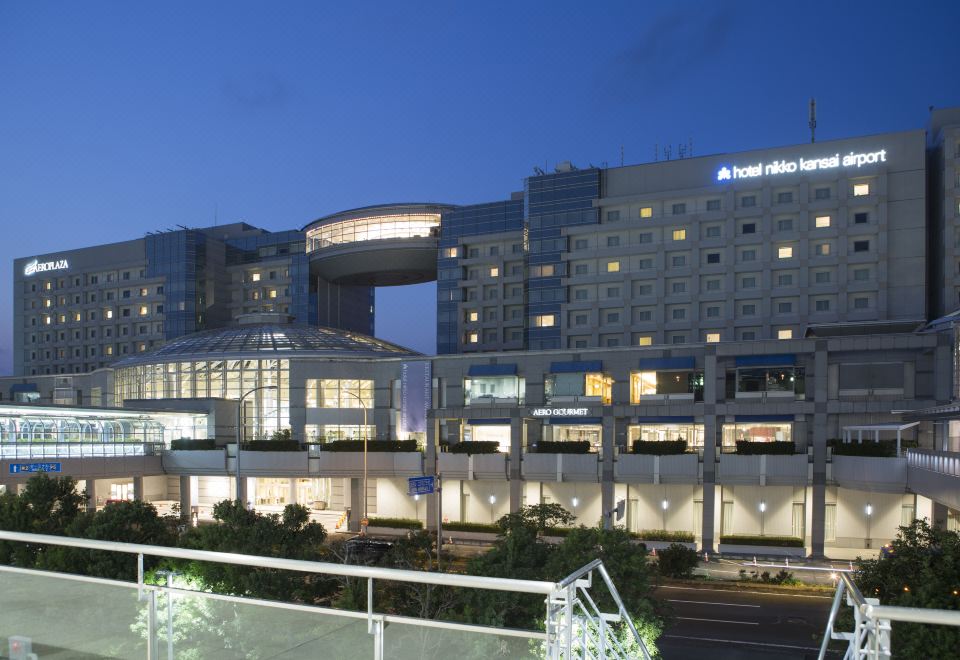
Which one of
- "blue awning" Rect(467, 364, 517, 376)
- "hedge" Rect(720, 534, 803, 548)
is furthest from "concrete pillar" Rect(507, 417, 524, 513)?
"hedge" Rect(720, 534, 803, 548)

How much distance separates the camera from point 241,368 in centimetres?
8225

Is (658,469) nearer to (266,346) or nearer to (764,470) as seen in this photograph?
(764,470)

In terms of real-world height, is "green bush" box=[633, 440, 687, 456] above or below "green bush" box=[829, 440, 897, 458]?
below

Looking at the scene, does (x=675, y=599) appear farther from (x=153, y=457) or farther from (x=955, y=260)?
(x=955, y=260)

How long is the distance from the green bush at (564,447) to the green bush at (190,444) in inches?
1215

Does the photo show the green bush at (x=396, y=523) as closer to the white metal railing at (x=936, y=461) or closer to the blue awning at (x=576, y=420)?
the blue awning at (x=576, y=420)

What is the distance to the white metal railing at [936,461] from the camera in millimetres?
38250

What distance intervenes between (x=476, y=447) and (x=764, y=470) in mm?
23392

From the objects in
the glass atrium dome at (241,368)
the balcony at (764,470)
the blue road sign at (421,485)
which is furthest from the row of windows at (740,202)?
the blue road sign at (421,485)

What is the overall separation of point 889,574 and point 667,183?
2826 inches

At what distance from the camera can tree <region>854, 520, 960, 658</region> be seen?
51.5 ft

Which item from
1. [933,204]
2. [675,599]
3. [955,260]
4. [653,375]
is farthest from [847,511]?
[933,204]

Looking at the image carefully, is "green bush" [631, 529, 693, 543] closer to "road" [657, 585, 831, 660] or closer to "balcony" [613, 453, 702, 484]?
"balcony" [613, 453, 702, 484]

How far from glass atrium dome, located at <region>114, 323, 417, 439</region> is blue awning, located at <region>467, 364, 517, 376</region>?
36.4 feet
